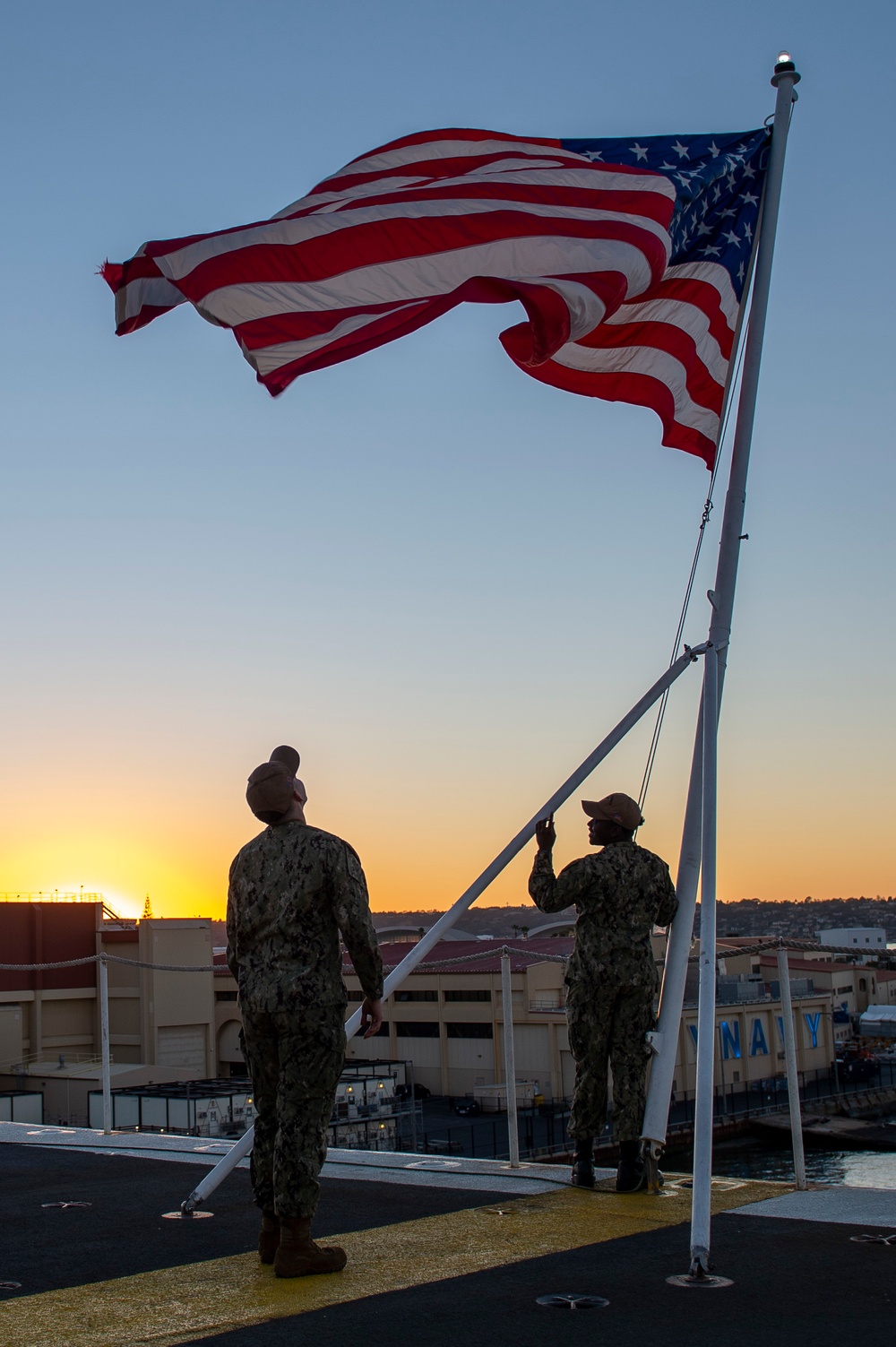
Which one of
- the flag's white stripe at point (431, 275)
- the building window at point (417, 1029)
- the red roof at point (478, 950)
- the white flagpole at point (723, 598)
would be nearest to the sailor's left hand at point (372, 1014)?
the white flagpole at point (723, 598)

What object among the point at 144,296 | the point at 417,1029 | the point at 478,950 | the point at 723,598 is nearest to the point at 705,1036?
the point at 723,598

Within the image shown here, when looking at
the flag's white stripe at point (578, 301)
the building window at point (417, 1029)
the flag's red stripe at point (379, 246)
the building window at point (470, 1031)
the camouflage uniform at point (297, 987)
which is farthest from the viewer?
the building window at point (417, 1029)


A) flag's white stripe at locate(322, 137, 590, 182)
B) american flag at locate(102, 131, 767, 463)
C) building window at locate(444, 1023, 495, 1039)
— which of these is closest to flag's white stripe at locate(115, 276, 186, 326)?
american flag at locate(102, 131, 767, 463)

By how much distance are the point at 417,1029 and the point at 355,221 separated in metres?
60.7

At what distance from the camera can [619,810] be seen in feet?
20.1

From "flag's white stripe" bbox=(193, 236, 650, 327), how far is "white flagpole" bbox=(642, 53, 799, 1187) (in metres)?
0.67

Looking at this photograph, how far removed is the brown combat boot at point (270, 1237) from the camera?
4.54m

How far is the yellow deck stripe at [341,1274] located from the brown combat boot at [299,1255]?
0.04 meters

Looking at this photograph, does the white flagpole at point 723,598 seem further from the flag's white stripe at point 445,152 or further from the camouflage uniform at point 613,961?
the flag's white stripe at point 445,152

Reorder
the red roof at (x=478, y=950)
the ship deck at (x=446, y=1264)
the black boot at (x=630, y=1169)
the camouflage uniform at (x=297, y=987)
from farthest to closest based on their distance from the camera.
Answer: the red roof at (x=478, y=950), the black boot at (x=630, y=1169), the camouflage uniform at (x=297, y=987), the ship deck at (x=446, y=1264)

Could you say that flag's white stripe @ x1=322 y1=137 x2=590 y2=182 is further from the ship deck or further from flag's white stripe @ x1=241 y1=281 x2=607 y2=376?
the ship deck

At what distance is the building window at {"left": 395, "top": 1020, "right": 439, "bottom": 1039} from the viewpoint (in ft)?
206

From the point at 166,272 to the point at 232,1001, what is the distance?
211 feet

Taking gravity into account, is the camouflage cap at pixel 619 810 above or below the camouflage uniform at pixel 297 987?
above
